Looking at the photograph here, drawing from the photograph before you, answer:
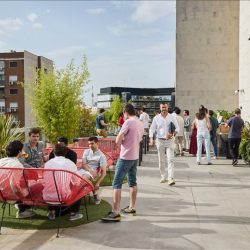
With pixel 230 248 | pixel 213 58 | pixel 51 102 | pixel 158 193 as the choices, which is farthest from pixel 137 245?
pixel 213 58

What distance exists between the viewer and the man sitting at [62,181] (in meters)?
5.36

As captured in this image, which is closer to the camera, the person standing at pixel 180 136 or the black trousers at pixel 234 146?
the black trousers at pixel 234 146

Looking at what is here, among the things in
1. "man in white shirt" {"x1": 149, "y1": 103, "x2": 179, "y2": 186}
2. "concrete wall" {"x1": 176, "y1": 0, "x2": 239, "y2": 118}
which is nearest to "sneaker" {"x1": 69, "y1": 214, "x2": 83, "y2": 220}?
"man in white shirt" {"x1": 149, "y1": 103, "x2": 179, "y2": 186}

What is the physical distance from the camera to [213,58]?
77.3 feet

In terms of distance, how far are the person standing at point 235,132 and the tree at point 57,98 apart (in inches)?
200

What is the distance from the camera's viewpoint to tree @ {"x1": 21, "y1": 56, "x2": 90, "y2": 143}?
12.6 m

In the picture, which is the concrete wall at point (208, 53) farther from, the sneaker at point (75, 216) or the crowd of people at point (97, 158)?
the sneaker at point (75, 216)

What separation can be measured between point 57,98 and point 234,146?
239 inches

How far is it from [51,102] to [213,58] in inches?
547

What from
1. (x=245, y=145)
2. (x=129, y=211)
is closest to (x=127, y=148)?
(x=129, y=211)

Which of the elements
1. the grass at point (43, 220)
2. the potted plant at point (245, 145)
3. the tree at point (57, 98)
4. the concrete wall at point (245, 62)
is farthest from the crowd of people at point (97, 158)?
the concrete wall at point (245, 62)

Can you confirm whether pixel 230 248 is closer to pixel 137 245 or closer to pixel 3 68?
pixel 137 245

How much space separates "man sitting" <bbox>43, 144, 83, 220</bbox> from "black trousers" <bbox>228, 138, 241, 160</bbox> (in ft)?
25.1

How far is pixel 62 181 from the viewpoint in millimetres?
5324
